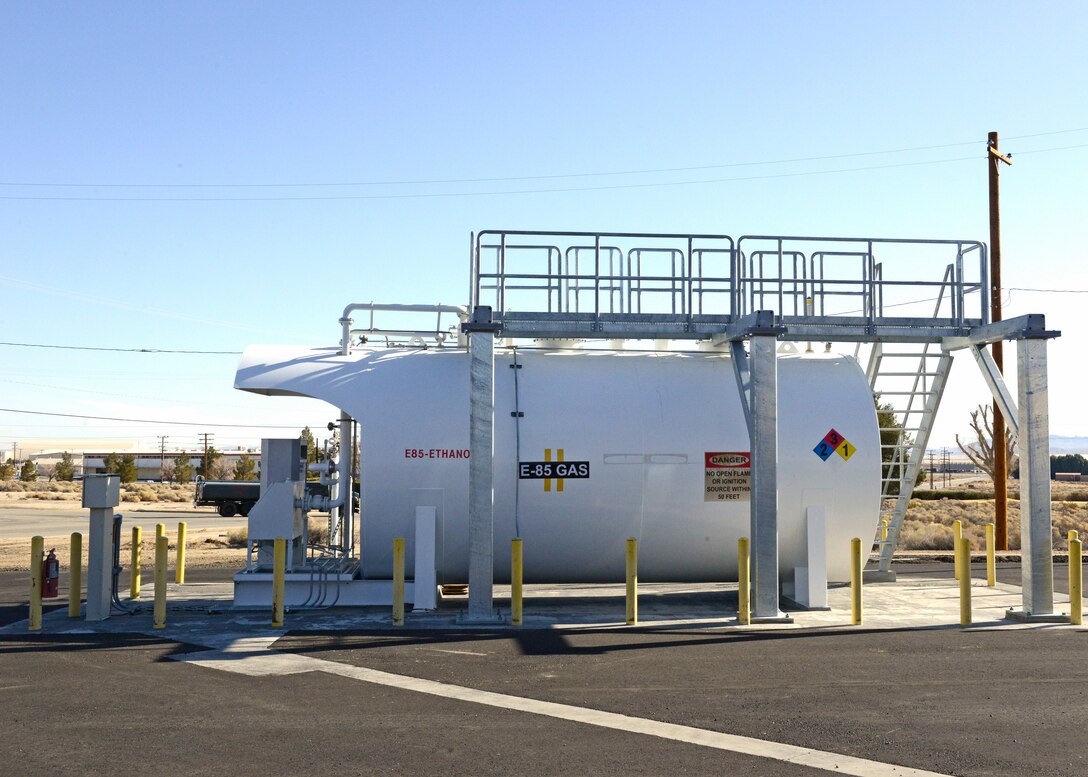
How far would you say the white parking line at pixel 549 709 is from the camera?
275 inches

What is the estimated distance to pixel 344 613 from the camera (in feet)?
44.4

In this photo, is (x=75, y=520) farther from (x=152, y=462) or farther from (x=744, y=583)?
(x=152, y=462)

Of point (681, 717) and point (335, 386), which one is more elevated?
point (335, 386)

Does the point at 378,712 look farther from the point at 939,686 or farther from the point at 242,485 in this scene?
the point at 242,485

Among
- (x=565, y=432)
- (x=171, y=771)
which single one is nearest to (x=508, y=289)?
(x=565, y=432)

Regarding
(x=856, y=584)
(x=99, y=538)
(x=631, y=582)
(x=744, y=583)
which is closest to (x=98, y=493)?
(x=99, y=538)

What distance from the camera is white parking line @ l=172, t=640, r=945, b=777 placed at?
6973 millimetres

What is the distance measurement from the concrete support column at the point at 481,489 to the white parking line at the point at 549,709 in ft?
9.45

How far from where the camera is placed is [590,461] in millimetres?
14000

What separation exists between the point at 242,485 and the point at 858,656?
39.8 metres

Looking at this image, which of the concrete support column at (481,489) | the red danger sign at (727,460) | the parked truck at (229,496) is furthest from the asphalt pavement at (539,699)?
the parked truck at (229,496)

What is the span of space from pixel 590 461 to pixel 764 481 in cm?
245

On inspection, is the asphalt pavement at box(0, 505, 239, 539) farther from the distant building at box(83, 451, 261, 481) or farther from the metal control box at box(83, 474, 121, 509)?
the distant building at box(83, 451, 261, 481)

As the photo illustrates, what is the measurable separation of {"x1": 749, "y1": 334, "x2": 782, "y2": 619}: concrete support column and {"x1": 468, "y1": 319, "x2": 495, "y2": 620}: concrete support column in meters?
3.55
